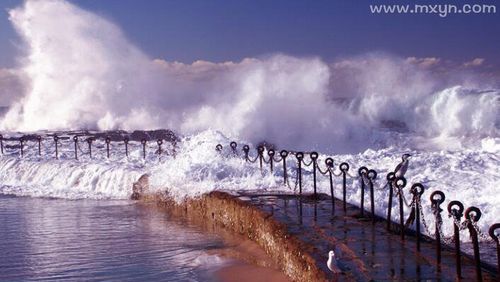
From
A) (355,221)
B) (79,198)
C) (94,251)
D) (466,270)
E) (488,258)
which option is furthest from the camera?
(79,198)

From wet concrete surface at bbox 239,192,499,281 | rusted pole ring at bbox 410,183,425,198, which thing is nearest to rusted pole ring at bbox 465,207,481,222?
wet concrete surface at bbox 239,192,499,281

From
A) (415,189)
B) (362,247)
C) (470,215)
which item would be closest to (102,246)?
(362,247)

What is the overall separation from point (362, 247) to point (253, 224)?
2.52 metres

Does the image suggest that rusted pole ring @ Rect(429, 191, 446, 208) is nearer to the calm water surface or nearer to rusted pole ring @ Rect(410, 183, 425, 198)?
rusted pole ring @ Rect(410, 183, 425, 198)

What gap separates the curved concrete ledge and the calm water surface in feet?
1.31

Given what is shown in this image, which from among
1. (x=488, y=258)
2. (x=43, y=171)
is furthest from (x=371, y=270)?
(x=43, y=171)

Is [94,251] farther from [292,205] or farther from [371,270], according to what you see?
[371,270]

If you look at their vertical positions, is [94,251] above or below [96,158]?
below

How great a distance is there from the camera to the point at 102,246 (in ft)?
27.5

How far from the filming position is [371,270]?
5297mm

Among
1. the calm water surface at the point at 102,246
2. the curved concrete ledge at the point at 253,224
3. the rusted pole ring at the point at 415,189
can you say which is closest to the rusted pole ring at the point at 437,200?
the rusted pole ring at the point at 415,189

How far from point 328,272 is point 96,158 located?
14.3 meters

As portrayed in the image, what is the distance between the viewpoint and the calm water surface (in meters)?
7.01

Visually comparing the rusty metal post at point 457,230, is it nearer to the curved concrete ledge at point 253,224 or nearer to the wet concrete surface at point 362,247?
the wet concrete surface at point 362,247
